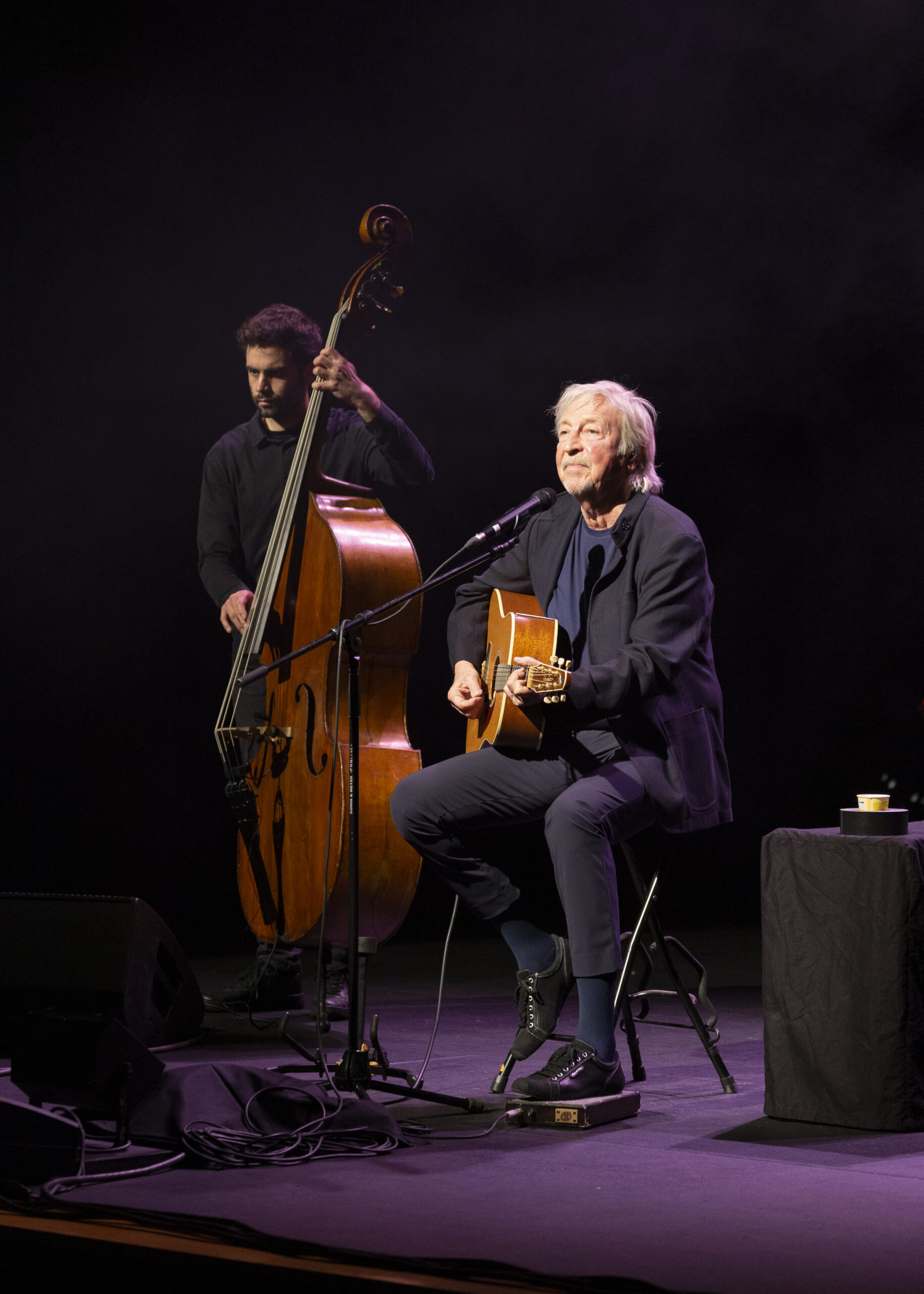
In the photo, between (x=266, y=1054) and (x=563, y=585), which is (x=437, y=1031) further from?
(x=563, y=585)

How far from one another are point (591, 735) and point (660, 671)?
0.23 metres

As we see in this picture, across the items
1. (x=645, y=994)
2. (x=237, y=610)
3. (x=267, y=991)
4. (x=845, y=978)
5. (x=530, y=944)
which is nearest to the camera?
(x=845, y=978)

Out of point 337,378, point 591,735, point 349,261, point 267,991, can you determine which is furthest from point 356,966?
point 349,261

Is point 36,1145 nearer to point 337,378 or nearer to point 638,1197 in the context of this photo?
point 638,1197

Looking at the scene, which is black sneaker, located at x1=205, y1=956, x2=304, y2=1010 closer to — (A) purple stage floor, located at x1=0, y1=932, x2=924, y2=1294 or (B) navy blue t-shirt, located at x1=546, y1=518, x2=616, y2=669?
(A) purple stage floor, located at x1=0, y1=932, x2=924, y2=1294

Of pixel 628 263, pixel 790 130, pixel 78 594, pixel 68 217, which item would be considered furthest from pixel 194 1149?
pixel 790 130

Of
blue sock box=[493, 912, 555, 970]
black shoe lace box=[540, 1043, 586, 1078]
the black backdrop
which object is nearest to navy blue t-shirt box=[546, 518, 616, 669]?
blue sock box=[493, 912, 555, 970]

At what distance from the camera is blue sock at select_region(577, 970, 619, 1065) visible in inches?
103

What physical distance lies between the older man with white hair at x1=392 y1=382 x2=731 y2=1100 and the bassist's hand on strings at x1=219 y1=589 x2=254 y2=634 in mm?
1110

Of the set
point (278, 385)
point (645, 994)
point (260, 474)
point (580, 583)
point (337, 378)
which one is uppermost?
point (278, 385)

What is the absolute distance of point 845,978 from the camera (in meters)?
2.44

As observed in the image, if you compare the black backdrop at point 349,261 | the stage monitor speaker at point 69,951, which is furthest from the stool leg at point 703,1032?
the black backdrop at point 349,261

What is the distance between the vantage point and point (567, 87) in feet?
16.9

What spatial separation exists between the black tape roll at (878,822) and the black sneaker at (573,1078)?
0.59 m
